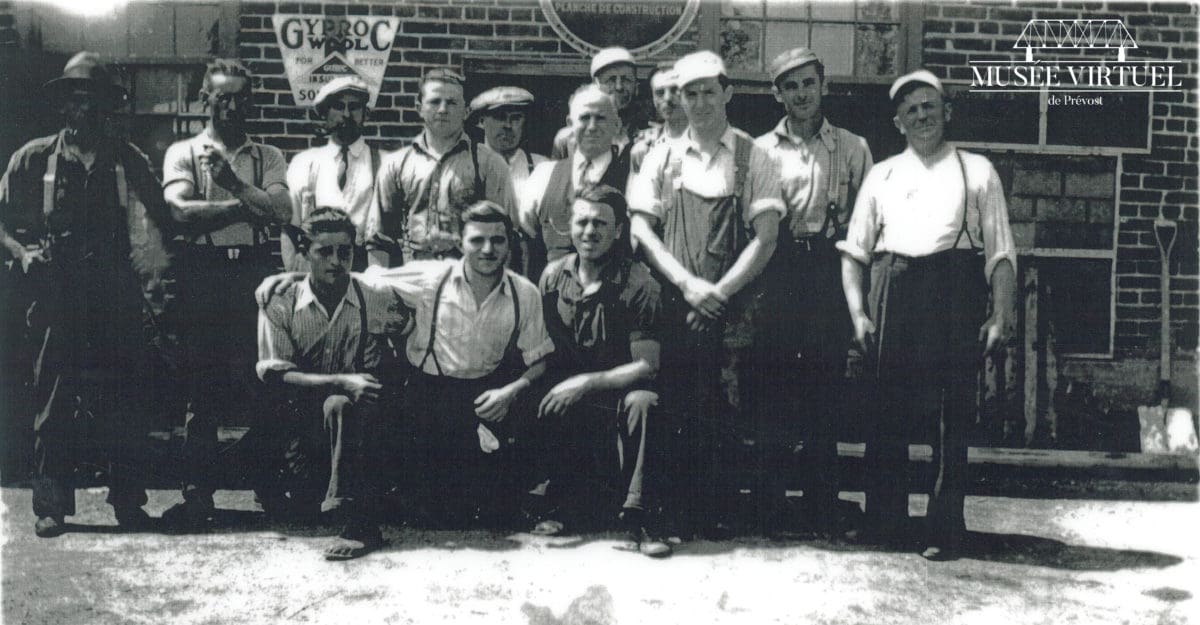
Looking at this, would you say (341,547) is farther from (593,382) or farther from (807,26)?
(807,26)

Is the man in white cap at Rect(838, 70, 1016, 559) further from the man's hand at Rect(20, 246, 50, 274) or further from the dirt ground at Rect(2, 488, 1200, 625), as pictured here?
the man's hand at Rect(20, 246, 50, 274)

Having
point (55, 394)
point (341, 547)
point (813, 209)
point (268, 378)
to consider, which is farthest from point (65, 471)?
point (813, 209)

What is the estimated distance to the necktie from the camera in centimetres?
512

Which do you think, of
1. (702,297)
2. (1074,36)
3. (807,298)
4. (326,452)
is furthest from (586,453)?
(1074,36)

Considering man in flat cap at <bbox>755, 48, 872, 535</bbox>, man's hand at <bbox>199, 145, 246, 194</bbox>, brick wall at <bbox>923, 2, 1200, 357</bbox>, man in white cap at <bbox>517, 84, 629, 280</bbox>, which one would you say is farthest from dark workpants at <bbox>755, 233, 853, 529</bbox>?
man's hand at <bbox>199, 145, 246, 194</bbox>

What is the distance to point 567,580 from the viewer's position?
4137 millimetres

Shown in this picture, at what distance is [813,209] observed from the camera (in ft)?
16.2

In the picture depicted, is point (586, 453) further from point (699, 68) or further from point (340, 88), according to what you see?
point (340, 88)

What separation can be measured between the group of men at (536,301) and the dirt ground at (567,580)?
160mm

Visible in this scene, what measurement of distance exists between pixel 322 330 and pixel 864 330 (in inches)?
99.4

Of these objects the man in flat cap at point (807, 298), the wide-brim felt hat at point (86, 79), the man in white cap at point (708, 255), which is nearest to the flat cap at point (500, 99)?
the man in white cap at point (708, 255)

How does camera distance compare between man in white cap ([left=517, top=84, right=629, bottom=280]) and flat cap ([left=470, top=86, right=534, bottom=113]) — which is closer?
man in white cap ([left=517, top=84, right=629, bottom=280])

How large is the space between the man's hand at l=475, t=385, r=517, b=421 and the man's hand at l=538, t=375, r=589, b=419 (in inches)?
5.8

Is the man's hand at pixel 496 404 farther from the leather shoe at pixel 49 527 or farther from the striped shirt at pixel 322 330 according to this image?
the leather shoe at pixel 49 527
